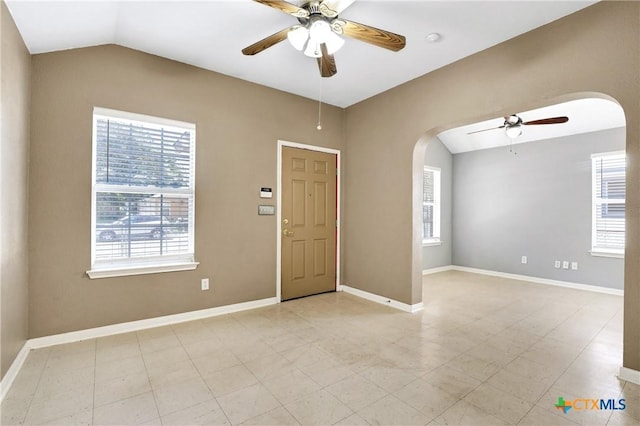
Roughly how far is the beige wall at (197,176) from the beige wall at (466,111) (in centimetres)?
97

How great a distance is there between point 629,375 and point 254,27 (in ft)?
12.9

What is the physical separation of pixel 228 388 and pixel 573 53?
3616 mm

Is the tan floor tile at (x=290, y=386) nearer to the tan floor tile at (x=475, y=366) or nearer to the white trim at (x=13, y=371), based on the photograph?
the tan floor tile at (x=475, y=366)

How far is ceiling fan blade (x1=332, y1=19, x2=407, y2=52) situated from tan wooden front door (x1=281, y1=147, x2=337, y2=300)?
202 cm

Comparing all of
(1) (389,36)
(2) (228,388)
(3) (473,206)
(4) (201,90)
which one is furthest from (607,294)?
(4) (201,90)

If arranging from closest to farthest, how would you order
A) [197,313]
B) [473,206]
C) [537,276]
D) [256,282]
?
[197,313] → [256,282] → [537,276] → [473,206]

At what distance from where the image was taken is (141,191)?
3.06 meters

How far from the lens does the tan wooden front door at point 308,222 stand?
406cm

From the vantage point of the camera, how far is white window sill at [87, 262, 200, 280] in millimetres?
2819

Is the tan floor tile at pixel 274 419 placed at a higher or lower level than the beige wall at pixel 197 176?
lower

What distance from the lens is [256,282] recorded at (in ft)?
12.4

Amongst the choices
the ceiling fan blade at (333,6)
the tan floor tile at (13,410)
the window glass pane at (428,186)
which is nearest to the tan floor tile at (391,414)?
the tan floor tile at (13,410)

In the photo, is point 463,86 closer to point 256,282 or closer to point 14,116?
point 256,282

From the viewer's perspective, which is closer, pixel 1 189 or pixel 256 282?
pixel 1 189
